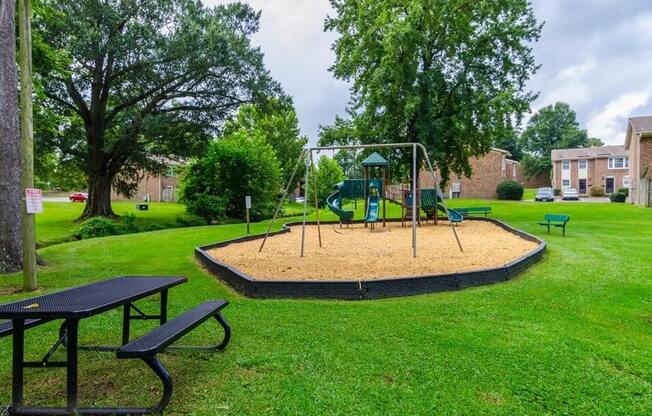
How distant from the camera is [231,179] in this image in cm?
2559

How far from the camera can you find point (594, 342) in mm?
4238

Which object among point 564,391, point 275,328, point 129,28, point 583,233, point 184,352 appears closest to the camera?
point 564,391

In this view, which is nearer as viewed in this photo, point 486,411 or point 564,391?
point 486,411

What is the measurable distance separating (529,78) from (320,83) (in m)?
9.95

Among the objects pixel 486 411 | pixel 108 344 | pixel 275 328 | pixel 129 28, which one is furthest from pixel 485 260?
pixel 129 28

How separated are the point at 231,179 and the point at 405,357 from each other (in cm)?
2289

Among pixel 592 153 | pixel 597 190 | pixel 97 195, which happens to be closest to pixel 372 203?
pixel 97 195

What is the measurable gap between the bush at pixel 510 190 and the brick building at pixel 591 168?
57.1 ft

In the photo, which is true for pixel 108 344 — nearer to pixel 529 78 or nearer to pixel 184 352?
pixel 184 352

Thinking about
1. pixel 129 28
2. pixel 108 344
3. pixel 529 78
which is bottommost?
pixel 108 344

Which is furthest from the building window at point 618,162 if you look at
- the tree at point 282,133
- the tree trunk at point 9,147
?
the tree trunk at point 9,147

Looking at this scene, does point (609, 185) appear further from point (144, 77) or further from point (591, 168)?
point (144, 77)

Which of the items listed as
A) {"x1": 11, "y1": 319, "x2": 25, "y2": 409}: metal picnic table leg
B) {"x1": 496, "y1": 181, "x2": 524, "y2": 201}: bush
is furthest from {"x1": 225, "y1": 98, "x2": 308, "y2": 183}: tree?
{"x1": 11, "y1": 319, "x2": 25, "y2": 409}: metal picnic table leg

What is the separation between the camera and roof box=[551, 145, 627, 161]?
5391 cm
